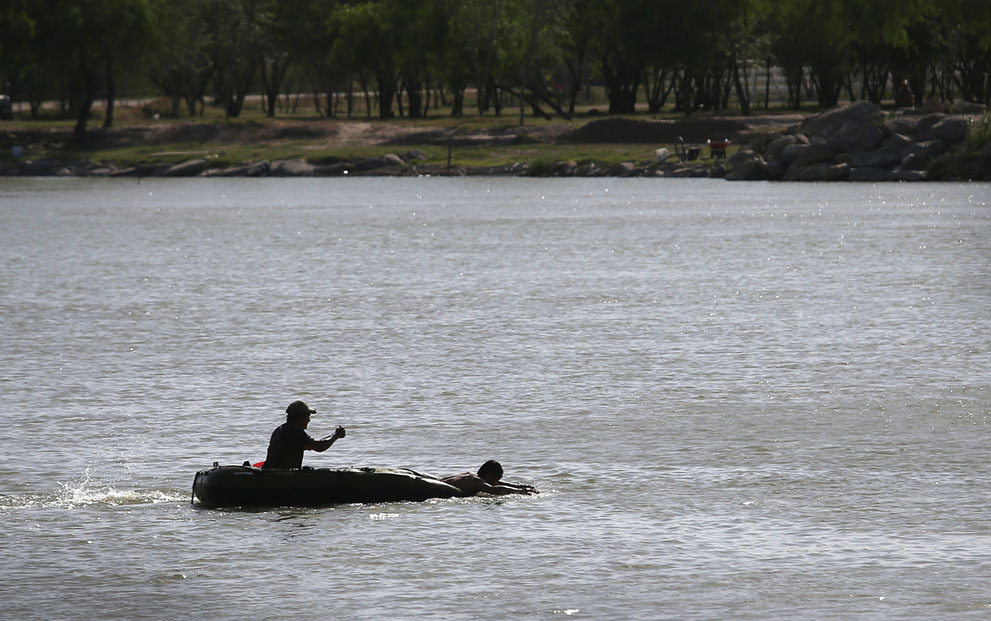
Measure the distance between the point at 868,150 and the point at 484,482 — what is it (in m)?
80.4

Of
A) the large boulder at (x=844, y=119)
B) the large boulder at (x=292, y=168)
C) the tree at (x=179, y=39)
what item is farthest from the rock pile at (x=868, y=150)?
the tree at (x=179, y=39)

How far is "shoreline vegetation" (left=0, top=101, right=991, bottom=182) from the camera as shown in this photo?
94625 mm

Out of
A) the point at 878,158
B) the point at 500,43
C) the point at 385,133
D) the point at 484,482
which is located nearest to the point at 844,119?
the point at 878,158

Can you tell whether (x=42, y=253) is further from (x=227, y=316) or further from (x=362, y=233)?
(x=227, y=316)

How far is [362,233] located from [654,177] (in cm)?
4050

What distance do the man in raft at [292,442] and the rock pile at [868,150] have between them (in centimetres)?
7686

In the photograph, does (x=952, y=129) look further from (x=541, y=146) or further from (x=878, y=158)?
(x=541, y=146)

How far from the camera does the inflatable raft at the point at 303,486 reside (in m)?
19.1

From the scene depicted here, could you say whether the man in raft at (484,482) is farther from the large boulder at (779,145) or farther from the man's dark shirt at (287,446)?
the large boulder at (779,145)

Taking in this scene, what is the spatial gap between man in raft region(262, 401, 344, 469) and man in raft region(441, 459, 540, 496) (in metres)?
1.73

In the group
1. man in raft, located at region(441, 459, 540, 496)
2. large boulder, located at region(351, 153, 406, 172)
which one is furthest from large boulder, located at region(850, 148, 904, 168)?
man in raft, located at region(441, 459, 540, 496)

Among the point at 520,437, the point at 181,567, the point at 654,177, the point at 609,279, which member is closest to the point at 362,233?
the point at 609,279

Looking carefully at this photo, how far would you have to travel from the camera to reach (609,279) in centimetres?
4931

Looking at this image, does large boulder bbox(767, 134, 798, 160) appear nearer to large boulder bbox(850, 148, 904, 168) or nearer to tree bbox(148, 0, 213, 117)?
large boulder bbox(850, 148, 904, 168)
